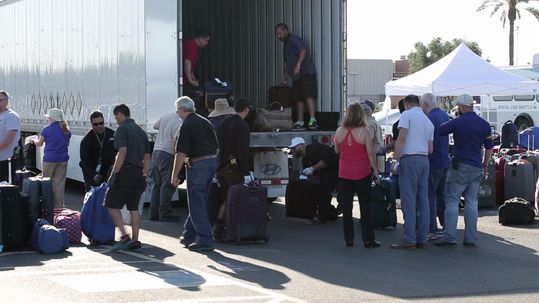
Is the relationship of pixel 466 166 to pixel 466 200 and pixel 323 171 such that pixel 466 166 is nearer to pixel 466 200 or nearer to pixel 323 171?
pixel 466 200

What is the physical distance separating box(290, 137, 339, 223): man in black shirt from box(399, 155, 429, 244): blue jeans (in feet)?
8.21

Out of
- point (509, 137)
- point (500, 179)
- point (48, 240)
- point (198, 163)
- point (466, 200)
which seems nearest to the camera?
point (48, 240)

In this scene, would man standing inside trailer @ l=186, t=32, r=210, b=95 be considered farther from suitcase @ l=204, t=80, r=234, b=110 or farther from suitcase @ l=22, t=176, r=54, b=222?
suitcase @ l=22, t=176, r=54, b=222

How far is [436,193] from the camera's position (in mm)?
13008

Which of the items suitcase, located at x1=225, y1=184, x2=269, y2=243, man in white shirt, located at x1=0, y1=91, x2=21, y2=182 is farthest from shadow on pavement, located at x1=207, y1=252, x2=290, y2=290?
man in white shirt, located at x1=0, y1=91, x2=21, y2=182

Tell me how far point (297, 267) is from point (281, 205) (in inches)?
259

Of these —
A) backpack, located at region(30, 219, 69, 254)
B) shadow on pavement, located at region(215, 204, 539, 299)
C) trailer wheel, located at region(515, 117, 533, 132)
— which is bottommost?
shadow on pavement, located at region(215, 204, 539, 299)

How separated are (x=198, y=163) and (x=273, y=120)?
11.6 ft

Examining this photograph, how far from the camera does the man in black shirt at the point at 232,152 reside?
1238 cm

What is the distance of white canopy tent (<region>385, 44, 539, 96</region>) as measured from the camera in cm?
2217

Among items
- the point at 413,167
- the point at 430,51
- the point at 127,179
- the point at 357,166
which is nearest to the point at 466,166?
the point at 413,167

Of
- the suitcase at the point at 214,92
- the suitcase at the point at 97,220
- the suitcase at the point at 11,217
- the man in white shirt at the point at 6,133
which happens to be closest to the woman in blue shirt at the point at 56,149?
the man in white shirt at the point at 6,133

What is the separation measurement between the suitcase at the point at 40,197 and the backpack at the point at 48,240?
1.71 feet

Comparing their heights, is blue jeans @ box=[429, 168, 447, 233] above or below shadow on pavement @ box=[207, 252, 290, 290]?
above
